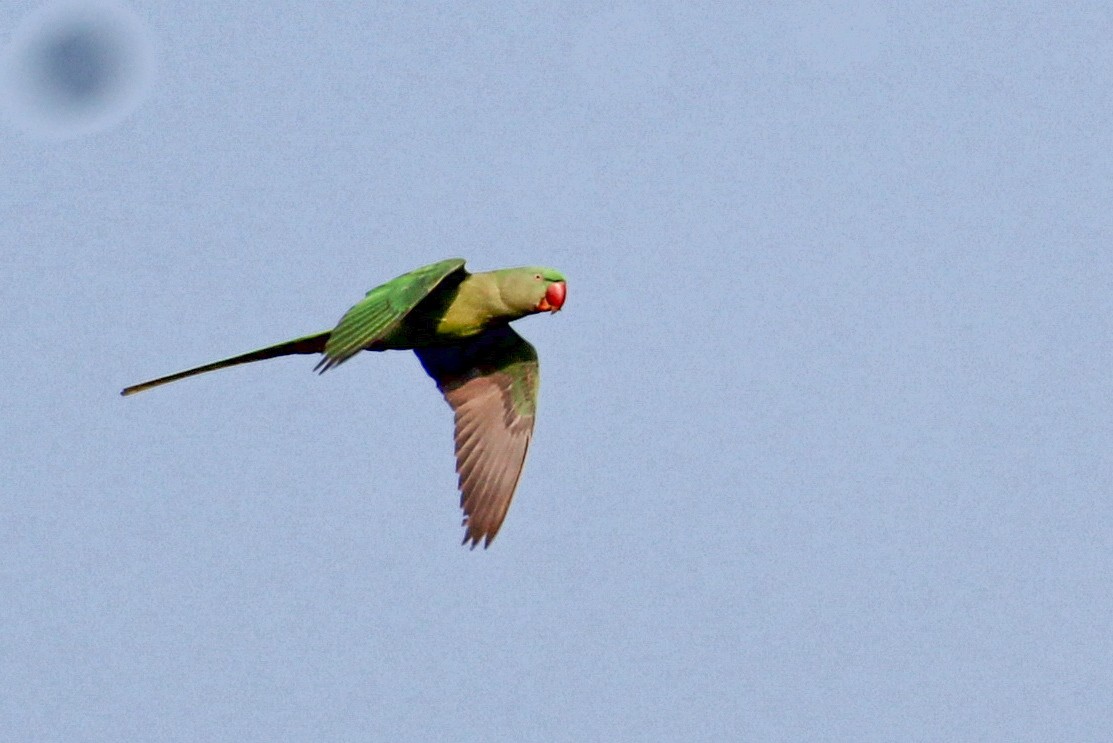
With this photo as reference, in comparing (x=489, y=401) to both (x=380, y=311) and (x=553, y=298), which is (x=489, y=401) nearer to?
(x=553, y=298)

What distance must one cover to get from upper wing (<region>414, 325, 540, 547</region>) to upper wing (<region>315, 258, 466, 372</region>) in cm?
109

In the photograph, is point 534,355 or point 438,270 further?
point 534,355

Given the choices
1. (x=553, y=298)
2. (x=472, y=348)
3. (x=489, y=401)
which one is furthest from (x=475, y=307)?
(x=489, y=401)

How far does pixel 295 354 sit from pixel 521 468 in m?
1.78

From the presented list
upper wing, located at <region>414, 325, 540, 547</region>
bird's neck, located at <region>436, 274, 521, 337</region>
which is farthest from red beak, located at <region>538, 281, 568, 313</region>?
upper wing, located at <region>414, 325, 540, 547</region>

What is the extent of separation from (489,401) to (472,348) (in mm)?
414

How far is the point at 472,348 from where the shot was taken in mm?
14617

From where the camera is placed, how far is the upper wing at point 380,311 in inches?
493

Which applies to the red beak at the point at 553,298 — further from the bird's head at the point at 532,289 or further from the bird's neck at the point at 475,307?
the bird's neck at the point at 475,307

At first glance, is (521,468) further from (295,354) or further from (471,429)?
(295,354)

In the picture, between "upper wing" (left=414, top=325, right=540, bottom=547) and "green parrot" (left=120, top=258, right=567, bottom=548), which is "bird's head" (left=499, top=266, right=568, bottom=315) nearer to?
"green parrot" (left=120, top=258, right=567, bottom=548)

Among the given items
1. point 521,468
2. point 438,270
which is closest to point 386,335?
point 438,270

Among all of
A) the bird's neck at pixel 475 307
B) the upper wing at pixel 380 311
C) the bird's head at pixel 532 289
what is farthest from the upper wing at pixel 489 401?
the upper wing at pixel 380 311

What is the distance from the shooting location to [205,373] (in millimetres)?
13789
